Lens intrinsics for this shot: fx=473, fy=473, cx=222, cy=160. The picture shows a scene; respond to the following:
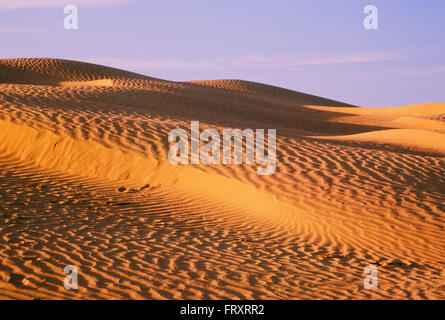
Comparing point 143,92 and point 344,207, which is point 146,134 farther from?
point 143,92

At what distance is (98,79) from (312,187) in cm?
2385

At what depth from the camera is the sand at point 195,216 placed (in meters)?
5.07

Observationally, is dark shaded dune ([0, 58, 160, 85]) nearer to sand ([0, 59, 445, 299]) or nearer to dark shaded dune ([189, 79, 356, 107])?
dark shaded dune ([189, 79, 356, 107])

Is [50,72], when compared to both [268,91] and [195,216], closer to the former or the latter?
[268,91]

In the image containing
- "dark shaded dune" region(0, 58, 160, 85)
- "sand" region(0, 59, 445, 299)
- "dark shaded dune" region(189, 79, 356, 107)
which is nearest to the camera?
"sand" region(0, 59, 445, 299)

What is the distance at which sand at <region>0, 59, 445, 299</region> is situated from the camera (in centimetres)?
507

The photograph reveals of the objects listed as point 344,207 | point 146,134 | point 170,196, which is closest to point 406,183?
point 344,207

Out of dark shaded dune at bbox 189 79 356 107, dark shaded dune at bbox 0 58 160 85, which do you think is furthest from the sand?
dark shaded dune at bbox 189 79 356 107

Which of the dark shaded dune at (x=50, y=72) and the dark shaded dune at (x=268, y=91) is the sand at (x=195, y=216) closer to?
the dark shaded dune at (x=50, y=72)

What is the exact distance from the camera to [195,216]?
8.05m

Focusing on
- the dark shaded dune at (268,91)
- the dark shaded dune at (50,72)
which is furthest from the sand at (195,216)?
the dark shaded dune at (268,91)

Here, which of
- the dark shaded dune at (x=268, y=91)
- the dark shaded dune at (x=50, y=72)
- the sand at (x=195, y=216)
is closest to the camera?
the sand at (x=195, y=216)

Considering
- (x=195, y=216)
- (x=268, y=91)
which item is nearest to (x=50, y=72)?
(x=268, y=91)

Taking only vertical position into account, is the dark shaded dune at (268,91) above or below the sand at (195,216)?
above
